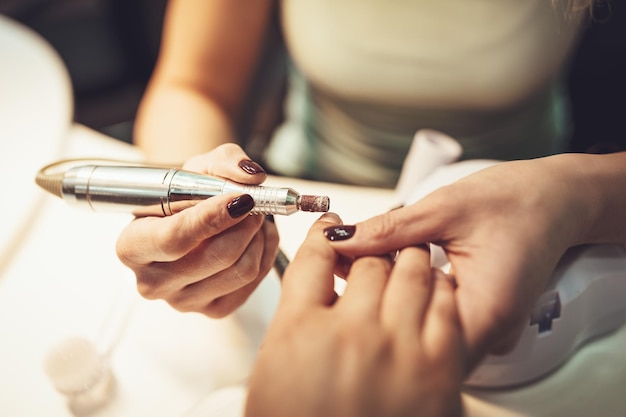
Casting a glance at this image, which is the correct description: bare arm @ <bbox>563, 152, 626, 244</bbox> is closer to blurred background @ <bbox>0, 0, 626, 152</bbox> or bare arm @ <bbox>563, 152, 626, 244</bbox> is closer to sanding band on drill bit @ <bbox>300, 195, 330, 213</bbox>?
sanding band on drill bit @ <bbox>300, 195, 330, 213</bbox>

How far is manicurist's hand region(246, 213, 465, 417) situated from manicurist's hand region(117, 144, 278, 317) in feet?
0.21

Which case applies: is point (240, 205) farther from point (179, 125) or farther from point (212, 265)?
point (179, 125)

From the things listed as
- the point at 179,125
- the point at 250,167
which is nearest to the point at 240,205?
the point at 250,167

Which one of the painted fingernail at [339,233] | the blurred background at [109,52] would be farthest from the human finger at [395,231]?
the blurred background at [109,52]

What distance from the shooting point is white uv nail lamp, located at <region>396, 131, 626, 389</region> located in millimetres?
295

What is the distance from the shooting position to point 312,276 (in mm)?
233

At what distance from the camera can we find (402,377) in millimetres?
204

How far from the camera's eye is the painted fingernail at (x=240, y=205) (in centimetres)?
27

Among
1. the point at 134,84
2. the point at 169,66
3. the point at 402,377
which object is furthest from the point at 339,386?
the point at 134,84

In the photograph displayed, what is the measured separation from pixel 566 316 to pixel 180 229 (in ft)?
0.69

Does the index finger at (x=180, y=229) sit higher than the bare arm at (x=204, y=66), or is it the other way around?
the bare arm at (x=204, y=66)

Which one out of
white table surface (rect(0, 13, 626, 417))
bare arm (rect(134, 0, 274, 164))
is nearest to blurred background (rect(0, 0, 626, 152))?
bare arm (rect(134, 0, 274, 164))

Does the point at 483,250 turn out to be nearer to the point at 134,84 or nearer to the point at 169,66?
the point at 169,66

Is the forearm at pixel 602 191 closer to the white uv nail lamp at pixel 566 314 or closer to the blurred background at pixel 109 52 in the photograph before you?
the white uv nail lamp at pixel 566 314
